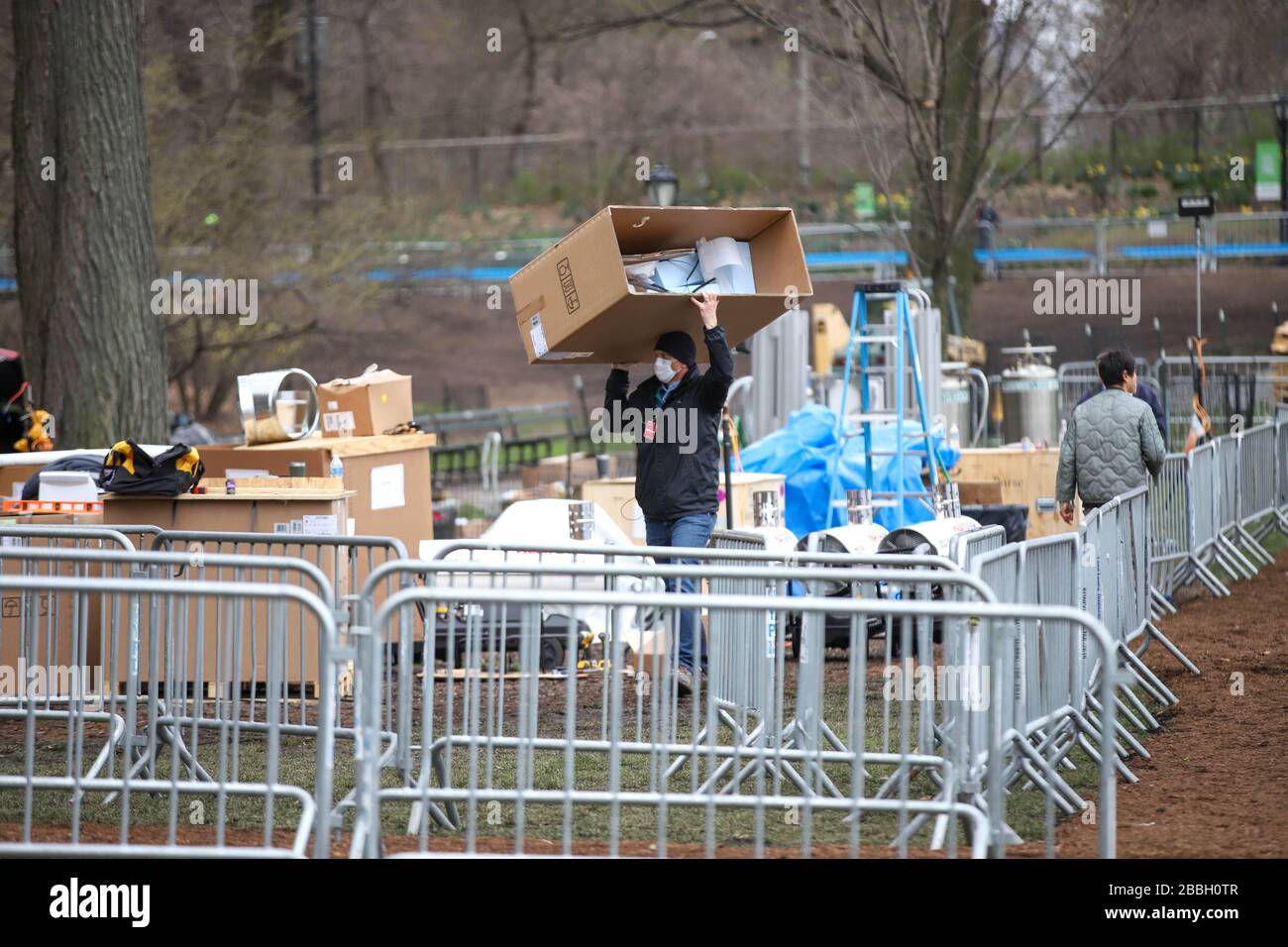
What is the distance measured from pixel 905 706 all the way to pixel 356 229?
23.0 meters

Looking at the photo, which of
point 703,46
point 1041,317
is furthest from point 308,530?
point 703,46

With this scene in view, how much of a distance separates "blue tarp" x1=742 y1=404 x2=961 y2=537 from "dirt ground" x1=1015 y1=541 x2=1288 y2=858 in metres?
2.52

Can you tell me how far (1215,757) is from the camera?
804 cm

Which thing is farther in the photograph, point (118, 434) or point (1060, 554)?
point (118, 434)

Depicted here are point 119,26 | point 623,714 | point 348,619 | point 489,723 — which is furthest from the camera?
point 119,26

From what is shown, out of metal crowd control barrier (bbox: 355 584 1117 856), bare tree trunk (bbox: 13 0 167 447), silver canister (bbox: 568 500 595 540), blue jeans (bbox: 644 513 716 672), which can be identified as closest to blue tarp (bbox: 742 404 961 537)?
silver canister (bbox: 568 500 595 540)

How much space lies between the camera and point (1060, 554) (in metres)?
7.51

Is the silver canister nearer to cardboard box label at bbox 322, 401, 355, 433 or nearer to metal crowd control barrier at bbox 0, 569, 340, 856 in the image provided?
cardboard box label at bbox 322, 401, 355, 433

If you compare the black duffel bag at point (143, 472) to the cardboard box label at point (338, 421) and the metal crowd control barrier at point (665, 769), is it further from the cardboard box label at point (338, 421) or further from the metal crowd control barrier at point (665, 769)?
the metal crowd control barrier at point (665, 769)

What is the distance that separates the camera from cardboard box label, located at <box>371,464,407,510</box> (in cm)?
1103

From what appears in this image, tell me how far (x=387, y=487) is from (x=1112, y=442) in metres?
4.95

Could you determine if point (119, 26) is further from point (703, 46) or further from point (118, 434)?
point (703, 46)

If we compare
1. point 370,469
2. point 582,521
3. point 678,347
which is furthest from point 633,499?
point 678,347

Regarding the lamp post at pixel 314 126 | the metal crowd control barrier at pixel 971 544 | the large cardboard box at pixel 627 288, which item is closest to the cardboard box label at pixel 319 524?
the large cardboard box at pixel 627 288
